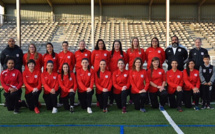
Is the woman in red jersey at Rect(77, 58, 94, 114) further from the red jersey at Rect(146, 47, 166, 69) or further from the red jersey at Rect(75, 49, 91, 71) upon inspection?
the red jersey at Rect(146, 47, 166, 69)

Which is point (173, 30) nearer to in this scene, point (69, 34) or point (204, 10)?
point (204, 10)

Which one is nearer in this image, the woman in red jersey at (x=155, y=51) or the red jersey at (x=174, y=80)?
the red jersey at (x=174, y=80)

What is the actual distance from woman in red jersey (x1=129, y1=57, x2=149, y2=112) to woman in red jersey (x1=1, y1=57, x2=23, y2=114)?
100 inches

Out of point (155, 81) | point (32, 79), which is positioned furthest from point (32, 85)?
point (155, 81)

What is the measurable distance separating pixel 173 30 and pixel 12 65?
56.1 ft

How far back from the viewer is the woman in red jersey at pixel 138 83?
5.57 meters

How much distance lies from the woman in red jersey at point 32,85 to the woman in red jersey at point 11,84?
0.53 feet

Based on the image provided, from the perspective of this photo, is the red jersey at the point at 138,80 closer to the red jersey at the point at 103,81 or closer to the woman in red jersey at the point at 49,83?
the red jersey at the point at 103,81

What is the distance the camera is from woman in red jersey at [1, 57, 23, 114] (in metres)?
5.48

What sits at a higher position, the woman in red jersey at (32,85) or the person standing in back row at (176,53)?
the person standing in back row at (176,53)

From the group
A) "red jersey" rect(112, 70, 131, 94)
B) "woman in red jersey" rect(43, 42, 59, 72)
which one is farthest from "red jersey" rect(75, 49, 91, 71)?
"red jersey" rect(112, 70, 131, 94)

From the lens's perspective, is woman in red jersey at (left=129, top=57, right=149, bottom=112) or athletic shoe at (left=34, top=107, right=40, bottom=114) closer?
athletic shoe at (left=34, top=107, right=40, bottom=114)

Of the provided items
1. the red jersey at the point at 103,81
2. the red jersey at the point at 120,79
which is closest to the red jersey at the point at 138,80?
the red jersey at the point at 120,79

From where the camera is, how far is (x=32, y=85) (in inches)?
227
